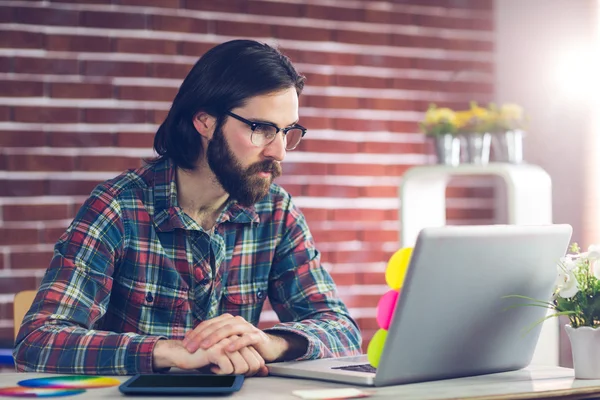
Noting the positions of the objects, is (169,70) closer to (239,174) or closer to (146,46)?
(146,46)

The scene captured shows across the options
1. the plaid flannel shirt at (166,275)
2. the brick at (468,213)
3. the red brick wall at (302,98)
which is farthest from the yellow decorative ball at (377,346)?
the brick at (468,213)

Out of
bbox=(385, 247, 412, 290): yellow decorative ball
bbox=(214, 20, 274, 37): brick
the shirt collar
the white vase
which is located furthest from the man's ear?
bbox=(214, 20, 274, 37): brick

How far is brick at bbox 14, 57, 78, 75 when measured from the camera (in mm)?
3340

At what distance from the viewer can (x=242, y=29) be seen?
370 centimetres

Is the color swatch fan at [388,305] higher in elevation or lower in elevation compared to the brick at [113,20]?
lower

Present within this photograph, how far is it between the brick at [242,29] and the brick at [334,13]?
224 mm

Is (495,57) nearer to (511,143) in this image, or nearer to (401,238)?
(511,143)

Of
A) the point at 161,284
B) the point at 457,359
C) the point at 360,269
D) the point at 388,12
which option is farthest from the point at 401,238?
the point at 457,359

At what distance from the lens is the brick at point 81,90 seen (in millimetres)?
3393

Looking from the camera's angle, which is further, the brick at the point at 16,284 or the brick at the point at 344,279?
the brick at the point at 344,279

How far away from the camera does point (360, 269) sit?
3.92 meters

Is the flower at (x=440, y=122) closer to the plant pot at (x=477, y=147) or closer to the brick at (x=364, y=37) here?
the plant pot at (x=477, y=147)

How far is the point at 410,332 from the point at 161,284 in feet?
2.68

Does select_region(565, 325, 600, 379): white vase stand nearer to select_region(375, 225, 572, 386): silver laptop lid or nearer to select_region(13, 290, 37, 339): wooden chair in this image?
select_region(375, 225, 572, 386): silver laptop lid
